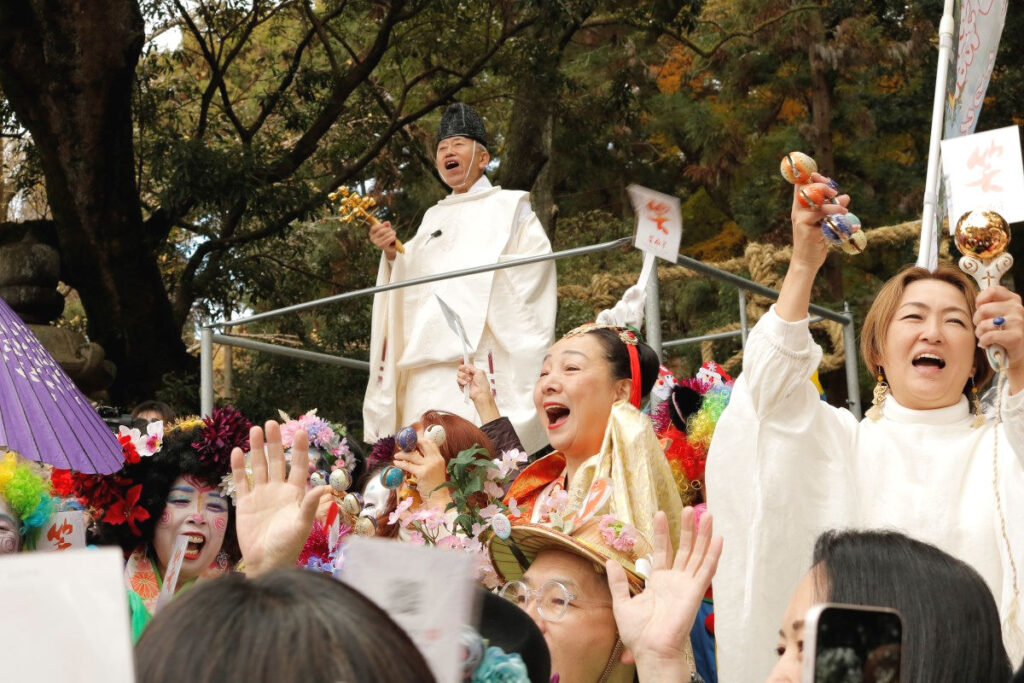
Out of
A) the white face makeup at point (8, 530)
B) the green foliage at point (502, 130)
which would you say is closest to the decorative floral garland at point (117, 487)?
the white face makeup at point (8, 530)

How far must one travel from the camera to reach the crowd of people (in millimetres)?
1418

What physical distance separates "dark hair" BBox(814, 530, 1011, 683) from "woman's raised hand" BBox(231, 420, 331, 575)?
0.81 metres

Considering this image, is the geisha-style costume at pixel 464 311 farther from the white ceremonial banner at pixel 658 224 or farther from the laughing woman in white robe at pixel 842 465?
Result: the laughing woman in white robe at pixel 842 465

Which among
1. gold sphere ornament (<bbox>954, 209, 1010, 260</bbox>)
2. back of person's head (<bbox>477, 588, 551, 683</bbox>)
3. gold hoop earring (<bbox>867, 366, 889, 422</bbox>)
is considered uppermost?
gold sphere ornament (<bbox>954, 209, 1010, 260</bbox>)

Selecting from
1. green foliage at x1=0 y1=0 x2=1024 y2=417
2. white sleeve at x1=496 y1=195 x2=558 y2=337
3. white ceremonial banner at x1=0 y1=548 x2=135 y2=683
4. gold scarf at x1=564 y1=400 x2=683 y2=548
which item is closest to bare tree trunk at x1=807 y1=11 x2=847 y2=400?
green foliage at x1=0 y1=0 x2=1024 y2=417

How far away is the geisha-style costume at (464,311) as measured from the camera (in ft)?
19.1

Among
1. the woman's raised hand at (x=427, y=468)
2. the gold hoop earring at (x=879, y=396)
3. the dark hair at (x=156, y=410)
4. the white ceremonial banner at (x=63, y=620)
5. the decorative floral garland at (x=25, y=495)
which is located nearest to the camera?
the white ceremonial banner at (x=63, y=620)

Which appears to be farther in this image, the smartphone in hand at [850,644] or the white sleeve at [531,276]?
the white sleeve at [531,276]

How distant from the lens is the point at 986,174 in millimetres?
2922

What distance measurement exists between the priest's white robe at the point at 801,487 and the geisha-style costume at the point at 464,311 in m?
2.70

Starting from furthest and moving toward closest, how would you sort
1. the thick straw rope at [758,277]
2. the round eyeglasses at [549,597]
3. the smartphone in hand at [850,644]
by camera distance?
the thick straw rope at [758,277]
the round eyeglasses at [549,597]
the smartphone in hand at [850,644]

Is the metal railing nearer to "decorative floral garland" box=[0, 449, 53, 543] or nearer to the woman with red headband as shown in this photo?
the woman with red headband

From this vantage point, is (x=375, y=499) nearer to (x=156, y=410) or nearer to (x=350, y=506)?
(x=350, y=506)

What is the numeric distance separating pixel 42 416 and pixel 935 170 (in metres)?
2.52
